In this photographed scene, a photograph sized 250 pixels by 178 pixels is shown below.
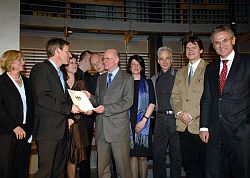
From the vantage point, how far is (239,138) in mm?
2477

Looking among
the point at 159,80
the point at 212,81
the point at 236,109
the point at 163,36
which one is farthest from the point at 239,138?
the point at 163,36

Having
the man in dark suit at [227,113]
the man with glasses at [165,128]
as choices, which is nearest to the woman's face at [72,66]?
the man with glasses at [165,128]

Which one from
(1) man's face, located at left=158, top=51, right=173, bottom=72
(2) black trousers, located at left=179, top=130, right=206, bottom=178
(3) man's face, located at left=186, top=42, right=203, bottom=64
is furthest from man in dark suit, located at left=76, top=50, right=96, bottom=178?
(3) man's face, located at left=186, top=42, right=203, bottom=64

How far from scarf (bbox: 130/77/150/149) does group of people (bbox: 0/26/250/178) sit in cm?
1

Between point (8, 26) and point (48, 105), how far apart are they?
2.36 m

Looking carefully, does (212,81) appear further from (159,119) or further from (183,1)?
(183,1)

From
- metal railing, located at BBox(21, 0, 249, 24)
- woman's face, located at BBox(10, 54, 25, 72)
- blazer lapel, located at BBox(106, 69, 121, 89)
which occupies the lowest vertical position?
blazer lapel, located at BBox(106, 69, 121, 89)

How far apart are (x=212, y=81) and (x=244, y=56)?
0.36 metres

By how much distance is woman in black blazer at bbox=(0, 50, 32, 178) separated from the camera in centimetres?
307

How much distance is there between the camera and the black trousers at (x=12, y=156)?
307 centimetres

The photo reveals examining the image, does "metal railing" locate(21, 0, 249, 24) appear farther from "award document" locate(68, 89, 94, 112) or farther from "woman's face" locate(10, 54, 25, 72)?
"award document" locate(68, 89, 94, 112)

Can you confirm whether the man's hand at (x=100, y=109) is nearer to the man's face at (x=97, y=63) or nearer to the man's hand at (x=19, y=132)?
the man's hand at (x=19, y=132)

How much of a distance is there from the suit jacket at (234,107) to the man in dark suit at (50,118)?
143 cm

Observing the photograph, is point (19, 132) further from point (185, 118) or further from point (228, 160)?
point (228, 160)
